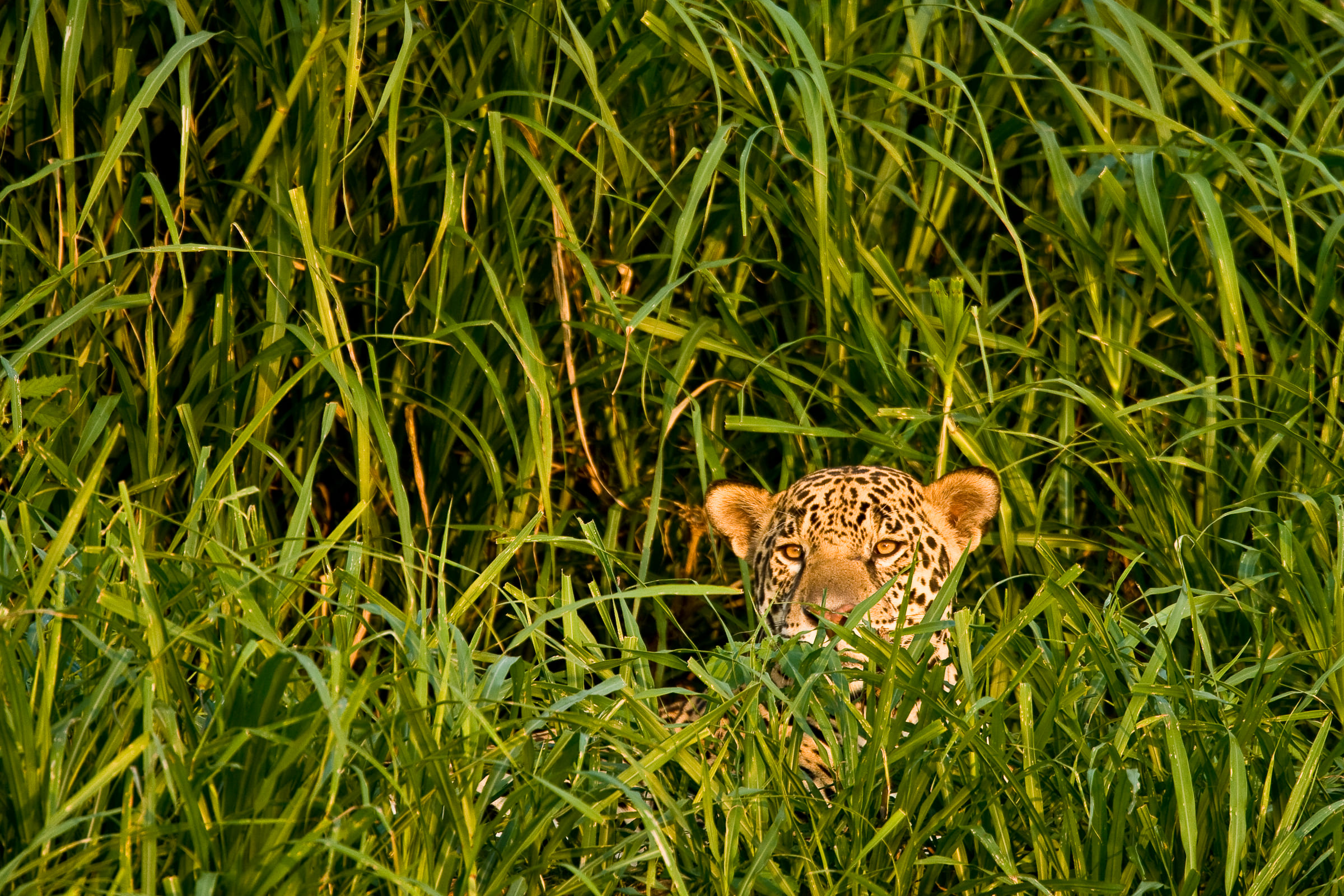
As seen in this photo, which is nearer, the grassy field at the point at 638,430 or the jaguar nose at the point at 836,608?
the grassy field at the point at 638,430

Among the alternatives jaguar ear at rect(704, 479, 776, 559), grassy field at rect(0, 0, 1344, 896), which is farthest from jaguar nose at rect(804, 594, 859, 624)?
jaguar ear at rect(704, 479, 776, 559)

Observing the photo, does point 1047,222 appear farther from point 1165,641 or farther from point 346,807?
point 346,807

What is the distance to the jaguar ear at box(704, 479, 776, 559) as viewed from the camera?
4.18 metres

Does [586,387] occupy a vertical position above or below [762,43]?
below

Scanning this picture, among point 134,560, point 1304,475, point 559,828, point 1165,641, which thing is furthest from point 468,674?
point 1304,475

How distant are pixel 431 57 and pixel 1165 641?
2536mm

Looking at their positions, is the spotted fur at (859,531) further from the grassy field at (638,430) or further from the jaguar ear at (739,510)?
the grassy field at (638,430)

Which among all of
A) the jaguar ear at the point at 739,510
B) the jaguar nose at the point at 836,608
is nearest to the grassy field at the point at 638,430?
the jaguar ear at the point at 739,510

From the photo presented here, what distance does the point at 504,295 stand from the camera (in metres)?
4.25

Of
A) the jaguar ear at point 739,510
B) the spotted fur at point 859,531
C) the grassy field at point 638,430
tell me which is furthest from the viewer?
the jaguar ear at point 739,510

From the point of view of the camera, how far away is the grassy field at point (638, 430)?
276cm

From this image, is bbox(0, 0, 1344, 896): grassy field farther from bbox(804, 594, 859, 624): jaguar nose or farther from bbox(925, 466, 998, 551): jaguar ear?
bbox(804, 594, 859, 624): jaguar nose

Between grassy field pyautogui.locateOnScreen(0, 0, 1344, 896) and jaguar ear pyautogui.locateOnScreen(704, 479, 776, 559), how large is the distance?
6.2 inches

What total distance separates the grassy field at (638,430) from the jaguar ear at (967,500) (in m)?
0.16
